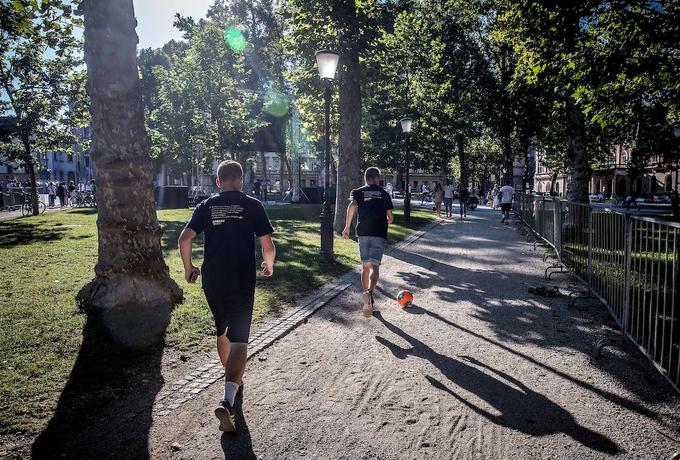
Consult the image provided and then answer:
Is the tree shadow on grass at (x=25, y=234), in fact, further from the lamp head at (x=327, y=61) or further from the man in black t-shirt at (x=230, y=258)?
the man in black t-shirt at (x=230, y=258)

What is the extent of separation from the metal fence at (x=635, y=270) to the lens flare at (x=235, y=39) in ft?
95.4

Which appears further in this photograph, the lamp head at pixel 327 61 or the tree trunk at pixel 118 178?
the lamp head at pixel 327 61

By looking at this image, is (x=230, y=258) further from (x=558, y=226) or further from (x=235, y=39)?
(x=235, y=39)

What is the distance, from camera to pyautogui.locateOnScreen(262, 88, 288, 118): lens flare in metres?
33.3

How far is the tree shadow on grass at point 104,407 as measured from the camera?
307cm

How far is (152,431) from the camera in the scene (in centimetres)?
330

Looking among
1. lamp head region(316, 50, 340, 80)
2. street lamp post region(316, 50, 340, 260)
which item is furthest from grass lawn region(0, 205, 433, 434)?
lamp head region(316, 50, 340, 80)

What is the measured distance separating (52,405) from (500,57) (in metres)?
38.1

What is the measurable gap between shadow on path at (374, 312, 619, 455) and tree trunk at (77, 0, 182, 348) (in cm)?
349

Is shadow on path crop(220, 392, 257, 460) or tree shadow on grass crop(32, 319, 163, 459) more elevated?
tree shadow on grass crop(32, 319, 163, 459)

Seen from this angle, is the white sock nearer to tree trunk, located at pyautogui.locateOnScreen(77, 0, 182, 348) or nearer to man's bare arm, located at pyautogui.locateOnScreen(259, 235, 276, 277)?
man's bare arm, located at pyautogui.locateOnScreen(259, 235, 276, 277)

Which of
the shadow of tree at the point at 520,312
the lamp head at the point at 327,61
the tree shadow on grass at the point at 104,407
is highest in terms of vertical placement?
the lamp head at the point at 327,61

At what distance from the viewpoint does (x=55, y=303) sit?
6.45 m

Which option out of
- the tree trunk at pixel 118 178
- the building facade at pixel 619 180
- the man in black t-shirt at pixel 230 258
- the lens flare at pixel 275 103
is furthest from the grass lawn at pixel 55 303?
the building facade at pixel 619 180
